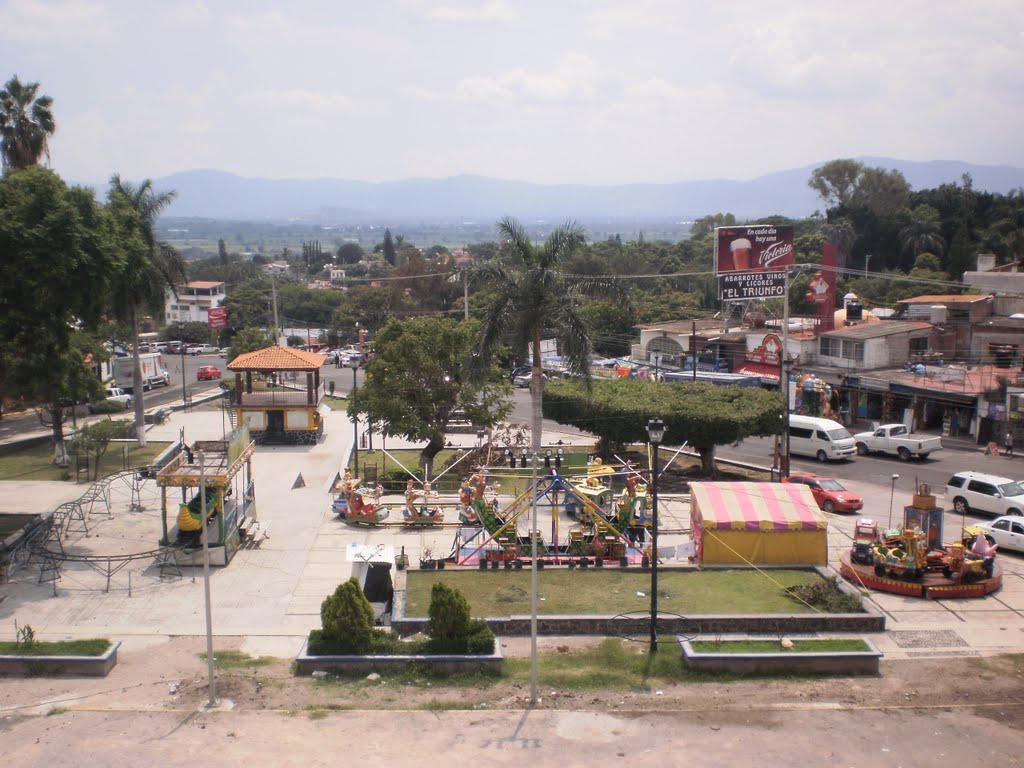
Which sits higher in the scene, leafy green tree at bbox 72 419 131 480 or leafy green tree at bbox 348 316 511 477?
leafy green tree at bbox 348 316 511 477

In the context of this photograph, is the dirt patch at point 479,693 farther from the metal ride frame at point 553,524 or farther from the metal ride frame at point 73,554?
the metal ride frame at point 553,524

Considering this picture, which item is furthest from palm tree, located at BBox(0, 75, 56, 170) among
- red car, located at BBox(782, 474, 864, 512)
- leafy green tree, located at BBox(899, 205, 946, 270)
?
leafy green tree, located at BBox(899, 205, 946, 270)

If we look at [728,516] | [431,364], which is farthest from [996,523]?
[431,364]

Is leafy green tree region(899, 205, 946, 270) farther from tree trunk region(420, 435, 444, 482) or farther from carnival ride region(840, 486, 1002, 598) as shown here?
carnival ride region(840, 486, 1002, 598)

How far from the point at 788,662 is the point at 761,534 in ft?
20.6

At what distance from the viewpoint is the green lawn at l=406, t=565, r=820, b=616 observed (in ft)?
74.6

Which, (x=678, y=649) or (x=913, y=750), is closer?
(x=913, y=750)

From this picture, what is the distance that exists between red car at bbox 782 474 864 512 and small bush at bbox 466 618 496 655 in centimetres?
1606

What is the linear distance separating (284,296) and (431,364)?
8713 centimetres

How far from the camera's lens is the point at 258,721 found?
17.1 meters

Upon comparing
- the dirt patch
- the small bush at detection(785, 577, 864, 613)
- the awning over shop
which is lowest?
the dirt patch

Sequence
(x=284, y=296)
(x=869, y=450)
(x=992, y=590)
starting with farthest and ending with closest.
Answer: (x=284, y=296) → (x=869, y=450) → (x=992, y=590)

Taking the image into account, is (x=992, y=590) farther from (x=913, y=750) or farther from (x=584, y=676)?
(x=584, y=676)

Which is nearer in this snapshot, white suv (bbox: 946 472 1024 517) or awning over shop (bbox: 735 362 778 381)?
white suv (bbox: 946 472 1024 517)
